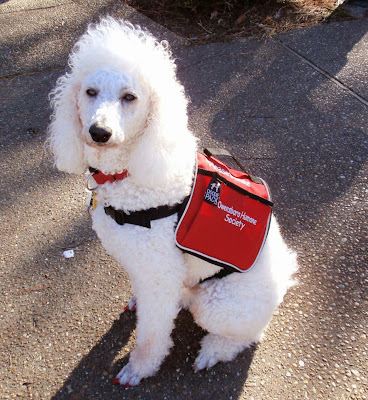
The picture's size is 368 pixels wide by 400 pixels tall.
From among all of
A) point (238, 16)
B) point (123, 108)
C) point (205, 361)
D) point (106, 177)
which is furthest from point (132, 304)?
point (238, 16)

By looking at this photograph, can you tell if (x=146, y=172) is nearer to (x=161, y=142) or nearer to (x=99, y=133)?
(x=161, y=142)

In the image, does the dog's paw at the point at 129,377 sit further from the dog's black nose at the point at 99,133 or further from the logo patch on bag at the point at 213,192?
the dog's black nose at the point at 99,133

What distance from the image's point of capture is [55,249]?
270 cm

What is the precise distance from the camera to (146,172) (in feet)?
5.39

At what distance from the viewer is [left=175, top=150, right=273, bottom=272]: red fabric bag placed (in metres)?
1.76

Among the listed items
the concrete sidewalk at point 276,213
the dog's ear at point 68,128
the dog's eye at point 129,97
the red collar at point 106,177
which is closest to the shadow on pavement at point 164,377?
the concrete sidewalk at point 276,213

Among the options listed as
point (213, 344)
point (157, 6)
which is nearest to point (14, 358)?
point (213, 344)

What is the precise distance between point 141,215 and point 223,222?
16.1 inches

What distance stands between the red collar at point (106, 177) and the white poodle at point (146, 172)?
26mm

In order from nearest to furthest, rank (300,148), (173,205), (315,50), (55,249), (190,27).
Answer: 1. (173,205)
2. (55,249)
3. (300,148)
4. (315,50)
5. (190,27)

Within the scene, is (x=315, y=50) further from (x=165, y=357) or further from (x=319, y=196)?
(x=165, y=357)

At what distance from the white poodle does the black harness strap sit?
22 millimetres

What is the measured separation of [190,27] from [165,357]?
436cm

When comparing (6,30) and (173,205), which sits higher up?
(173,205)
